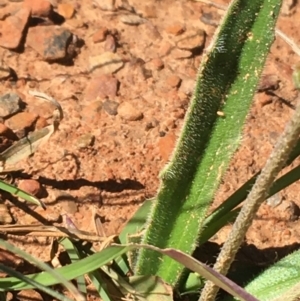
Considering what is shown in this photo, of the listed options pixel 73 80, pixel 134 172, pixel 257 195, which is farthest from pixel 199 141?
pixel 73 80

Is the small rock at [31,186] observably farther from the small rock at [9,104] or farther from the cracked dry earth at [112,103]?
the small rock at [9,104]

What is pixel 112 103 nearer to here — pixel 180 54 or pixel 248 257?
pixel 180 54

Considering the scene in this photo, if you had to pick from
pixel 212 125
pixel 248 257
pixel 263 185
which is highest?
pixel 263 185

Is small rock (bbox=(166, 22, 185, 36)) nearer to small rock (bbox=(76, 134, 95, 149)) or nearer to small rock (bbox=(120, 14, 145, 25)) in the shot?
small rock (bbox=(120, 14, 145, 25))

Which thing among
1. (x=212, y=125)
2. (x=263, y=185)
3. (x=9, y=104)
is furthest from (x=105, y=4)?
(x=263, y=185)

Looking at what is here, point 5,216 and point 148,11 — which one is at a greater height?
point 148,11

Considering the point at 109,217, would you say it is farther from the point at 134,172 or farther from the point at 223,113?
the point at 223,113

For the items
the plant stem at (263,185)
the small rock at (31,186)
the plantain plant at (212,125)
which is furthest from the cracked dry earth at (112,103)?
the plant stem at (263,185)
